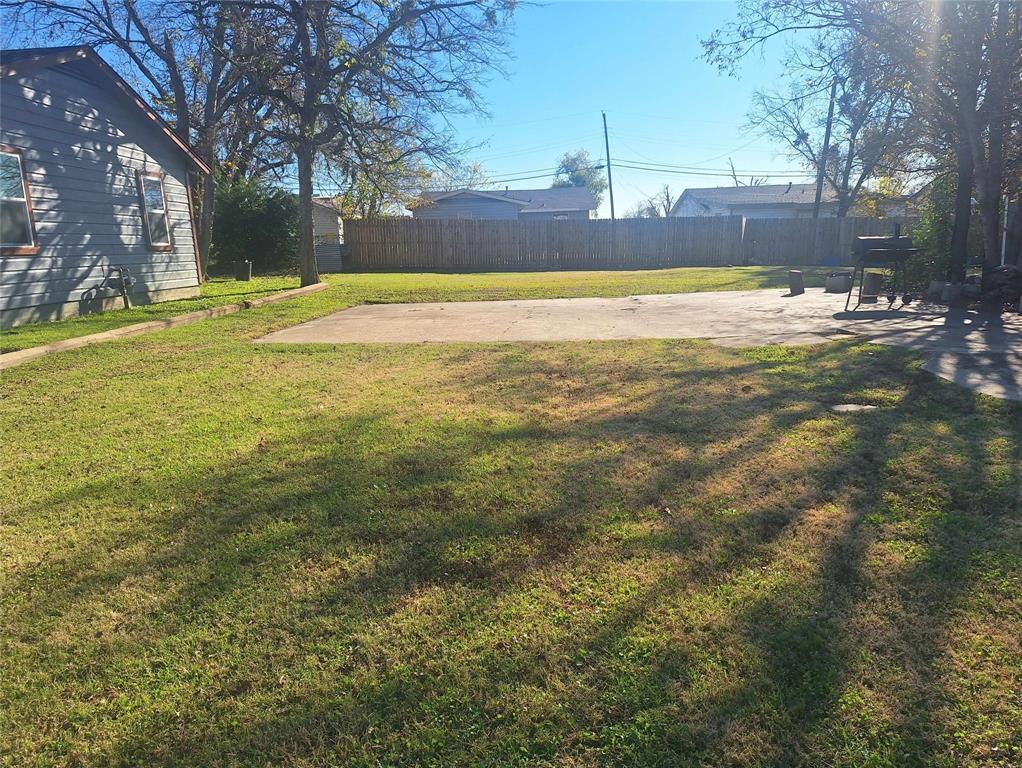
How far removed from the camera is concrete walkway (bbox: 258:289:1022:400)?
553 cm

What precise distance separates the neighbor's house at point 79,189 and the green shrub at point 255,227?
9.30 meters

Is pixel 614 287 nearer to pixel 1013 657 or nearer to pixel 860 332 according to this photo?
pixel 860 332

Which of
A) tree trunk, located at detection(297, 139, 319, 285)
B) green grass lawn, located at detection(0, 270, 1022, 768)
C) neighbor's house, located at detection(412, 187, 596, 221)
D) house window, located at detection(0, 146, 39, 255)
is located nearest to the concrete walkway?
green grass lawn, located at detection(0, 270, 1022, 768)

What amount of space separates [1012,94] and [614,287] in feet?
25.4

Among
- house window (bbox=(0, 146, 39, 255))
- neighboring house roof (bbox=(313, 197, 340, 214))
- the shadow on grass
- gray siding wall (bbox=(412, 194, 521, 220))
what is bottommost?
the shadow on grass

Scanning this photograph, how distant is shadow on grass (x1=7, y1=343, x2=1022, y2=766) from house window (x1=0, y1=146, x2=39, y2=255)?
759cm

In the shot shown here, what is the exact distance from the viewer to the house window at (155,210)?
37.2ft

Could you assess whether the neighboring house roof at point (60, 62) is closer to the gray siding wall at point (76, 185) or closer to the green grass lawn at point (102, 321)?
the gray siding wall at point (76, 185)

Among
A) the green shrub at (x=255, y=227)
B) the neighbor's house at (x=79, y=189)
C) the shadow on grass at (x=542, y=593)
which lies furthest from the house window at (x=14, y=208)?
the green shrub at (x=255, y=227)

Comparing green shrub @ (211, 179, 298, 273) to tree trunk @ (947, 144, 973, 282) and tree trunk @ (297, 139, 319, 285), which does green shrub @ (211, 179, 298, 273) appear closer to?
tree trunk @ (297, 139, 319, 285)

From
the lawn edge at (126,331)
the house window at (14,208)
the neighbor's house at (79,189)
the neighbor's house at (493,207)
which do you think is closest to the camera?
the lawn edge at (126,331)

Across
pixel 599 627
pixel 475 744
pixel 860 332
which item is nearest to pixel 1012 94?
pixel 860 332

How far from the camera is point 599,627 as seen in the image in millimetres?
1953

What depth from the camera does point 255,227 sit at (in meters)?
21.4
